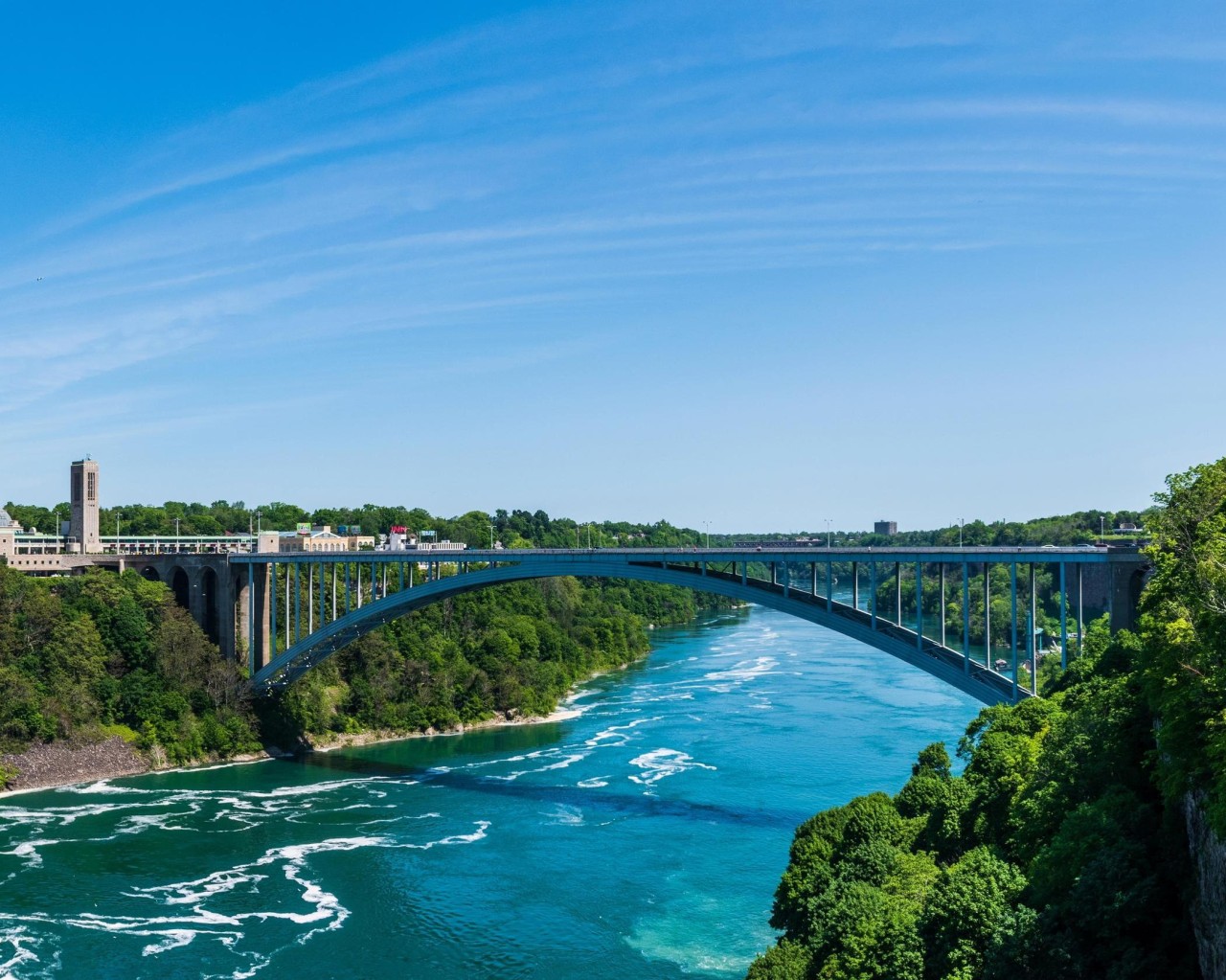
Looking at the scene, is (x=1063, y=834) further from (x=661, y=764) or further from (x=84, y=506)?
(x=84, y=506)

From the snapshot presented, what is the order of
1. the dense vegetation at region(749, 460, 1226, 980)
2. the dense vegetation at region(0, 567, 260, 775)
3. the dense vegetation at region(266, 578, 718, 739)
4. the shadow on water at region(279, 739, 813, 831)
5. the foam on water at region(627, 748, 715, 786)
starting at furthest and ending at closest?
1. the dense vegetation at region(266, 578, 718, 739)
2. the dense vegetation at region(0, 567, 260, 775)
3. the foam on water at region(627, 748, 715, 786)
4. the shadow on water at region(279, 739, 813, 831)
5. the dense vegetation at region(749, 460, 1226, 980)

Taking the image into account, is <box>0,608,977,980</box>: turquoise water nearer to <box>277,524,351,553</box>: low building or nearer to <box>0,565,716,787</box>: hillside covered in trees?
<box>0,565,716,787</box>: hillside covered in trees

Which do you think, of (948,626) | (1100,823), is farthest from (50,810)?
(948,626)

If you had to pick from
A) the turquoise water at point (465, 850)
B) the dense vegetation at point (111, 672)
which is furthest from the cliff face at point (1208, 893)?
the dense vegetation at point (111, 672)

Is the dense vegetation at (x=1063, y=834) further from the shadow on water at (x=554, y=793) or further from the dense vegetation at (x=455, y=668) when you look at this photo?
the dense vegetation at (x=455, y=668)

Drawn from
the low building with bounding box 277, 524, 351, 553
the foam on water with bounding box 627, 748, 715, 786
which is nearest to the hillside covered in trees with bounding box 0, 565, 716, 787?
the low building with bounding box 277, 524, 351, 553

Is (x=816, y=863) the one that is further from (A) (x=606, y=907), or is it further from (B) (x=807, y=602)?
(B) (x=807, y=602)
